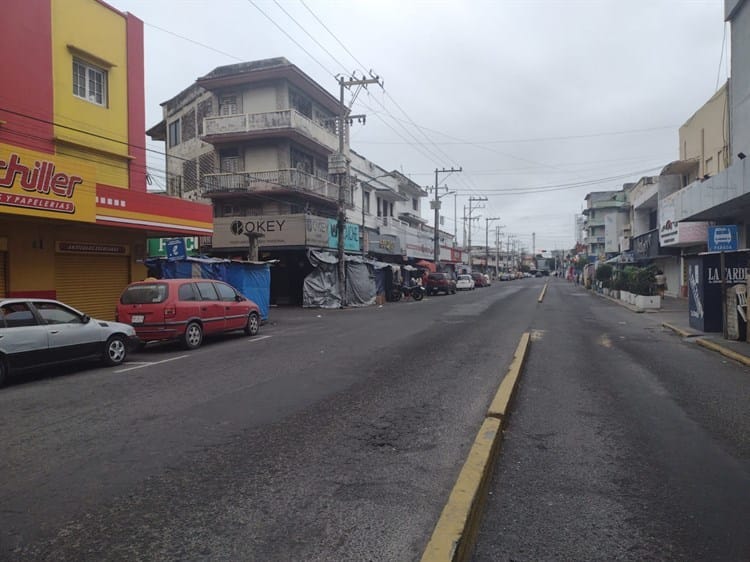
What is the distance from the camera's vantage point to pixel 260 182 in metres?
30.0

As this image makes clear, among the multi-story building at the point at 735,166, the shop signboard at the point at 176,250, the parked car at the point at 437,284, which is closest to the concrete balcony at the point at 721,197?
the multi-story building at the point at 735,166

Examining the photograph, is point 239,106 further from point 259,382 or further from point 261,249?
point 259,382

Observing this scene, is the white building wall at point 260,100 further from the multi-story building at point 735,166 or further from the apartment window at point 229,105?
the multi-story building at point 735,166

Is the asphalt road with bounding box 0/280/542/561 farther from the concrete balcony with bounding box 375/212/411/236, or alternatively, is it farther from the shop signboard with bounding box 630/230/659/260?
the concrete balcony with bounding box 375/212/411/236

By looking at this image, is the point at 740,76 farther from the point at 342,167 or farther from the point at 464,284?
the point at 464,284

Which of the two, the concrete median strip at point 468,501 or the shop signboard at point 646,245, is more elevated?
the shop signboard at point 646,245

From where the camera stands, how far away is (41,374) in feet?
32.4

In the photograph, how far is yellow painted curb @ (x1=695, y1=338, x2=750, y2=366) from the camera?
34.1 feet

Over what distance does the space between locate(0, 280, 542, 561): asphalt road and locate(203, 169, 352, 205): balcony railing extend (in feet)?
66.3

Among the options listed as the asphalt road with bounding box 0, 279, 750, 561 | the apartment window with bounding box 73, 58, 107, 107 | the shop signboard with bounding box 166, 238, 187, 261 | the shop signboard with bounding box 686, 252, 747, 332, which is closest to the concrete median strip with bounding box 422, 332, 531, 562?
the asphalt road with bounding box 0, 279, 750, 561

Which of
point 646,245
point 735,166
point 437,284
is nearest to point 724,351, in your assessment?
point 735,166

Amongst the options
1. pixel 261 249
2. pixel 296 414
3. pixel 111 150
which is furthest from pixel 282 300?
pixel 296 414

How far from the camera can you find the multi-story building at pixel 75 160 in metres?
13.2

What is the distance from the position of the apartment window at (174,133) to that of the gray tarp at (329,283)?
14188 mm
